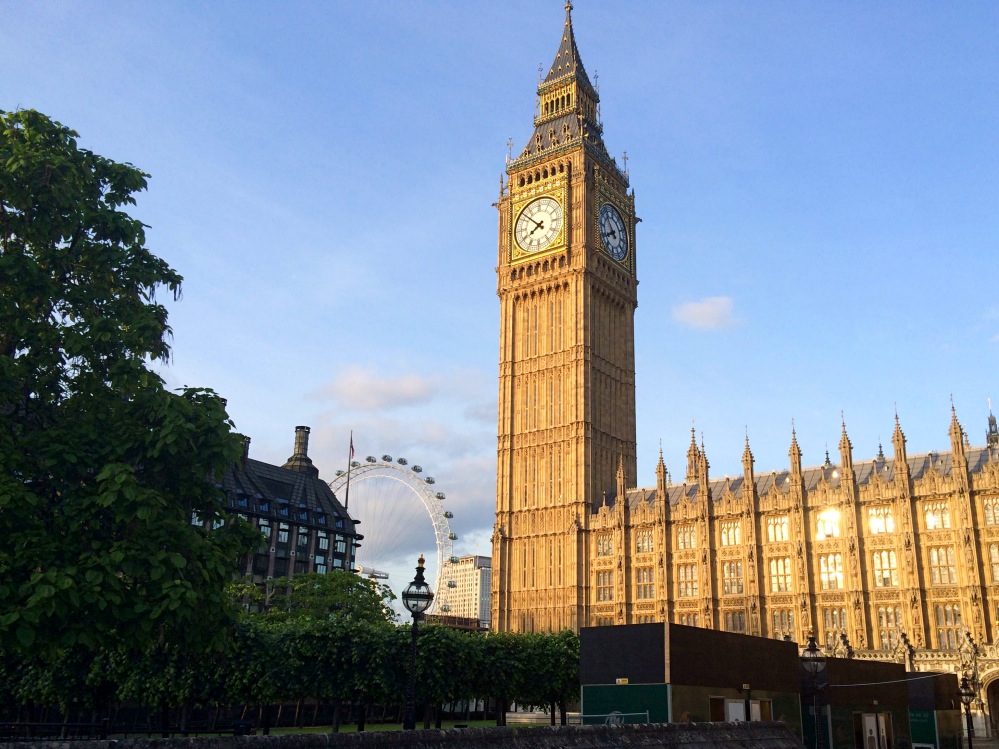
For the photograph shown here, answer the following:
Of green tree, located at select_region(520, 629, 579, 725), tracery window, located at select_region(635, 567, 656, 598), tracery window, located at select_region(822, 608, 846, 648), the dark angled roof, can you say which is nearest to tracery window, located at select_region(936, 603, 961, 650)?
tracery window, located at select_region(822, 608, 846, 648)

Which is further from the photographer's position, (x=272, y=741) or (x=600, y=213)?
(x=600, y=213)

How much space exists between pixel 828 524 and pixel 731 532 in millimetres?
8453

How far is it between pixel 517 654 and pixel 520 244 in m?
52.5

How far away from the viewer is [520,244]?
98.4 metres

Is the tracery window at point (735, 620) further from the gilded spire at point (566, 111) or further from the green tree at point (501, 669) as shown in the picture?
the gilded spire at point (566, 111)

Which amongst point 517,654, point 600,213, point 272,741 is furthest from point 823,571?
point 272,741

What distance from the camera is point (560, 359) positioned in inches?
3627

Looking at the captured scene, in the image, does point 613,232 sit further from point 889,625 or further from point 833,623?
point 889,625

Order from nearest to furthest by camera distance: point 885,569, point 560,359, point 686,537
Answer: point 885,569
point 686,537
point 560,359

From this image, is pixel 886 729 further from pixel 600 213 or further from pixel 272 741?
pixel 600 213

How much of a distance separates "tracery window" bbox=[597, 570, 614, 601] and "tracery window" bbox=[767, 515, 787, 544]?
1538 centimetres

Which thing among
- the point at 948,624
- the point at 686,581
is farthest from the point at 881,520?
the point at 686,581

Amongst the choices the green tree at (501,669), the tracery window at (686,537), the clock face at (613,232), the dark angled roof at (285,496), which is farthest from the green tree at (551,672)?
the dark angled roof at (285,496)

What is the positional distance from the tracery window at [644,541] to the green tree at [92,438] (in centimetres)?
6271
